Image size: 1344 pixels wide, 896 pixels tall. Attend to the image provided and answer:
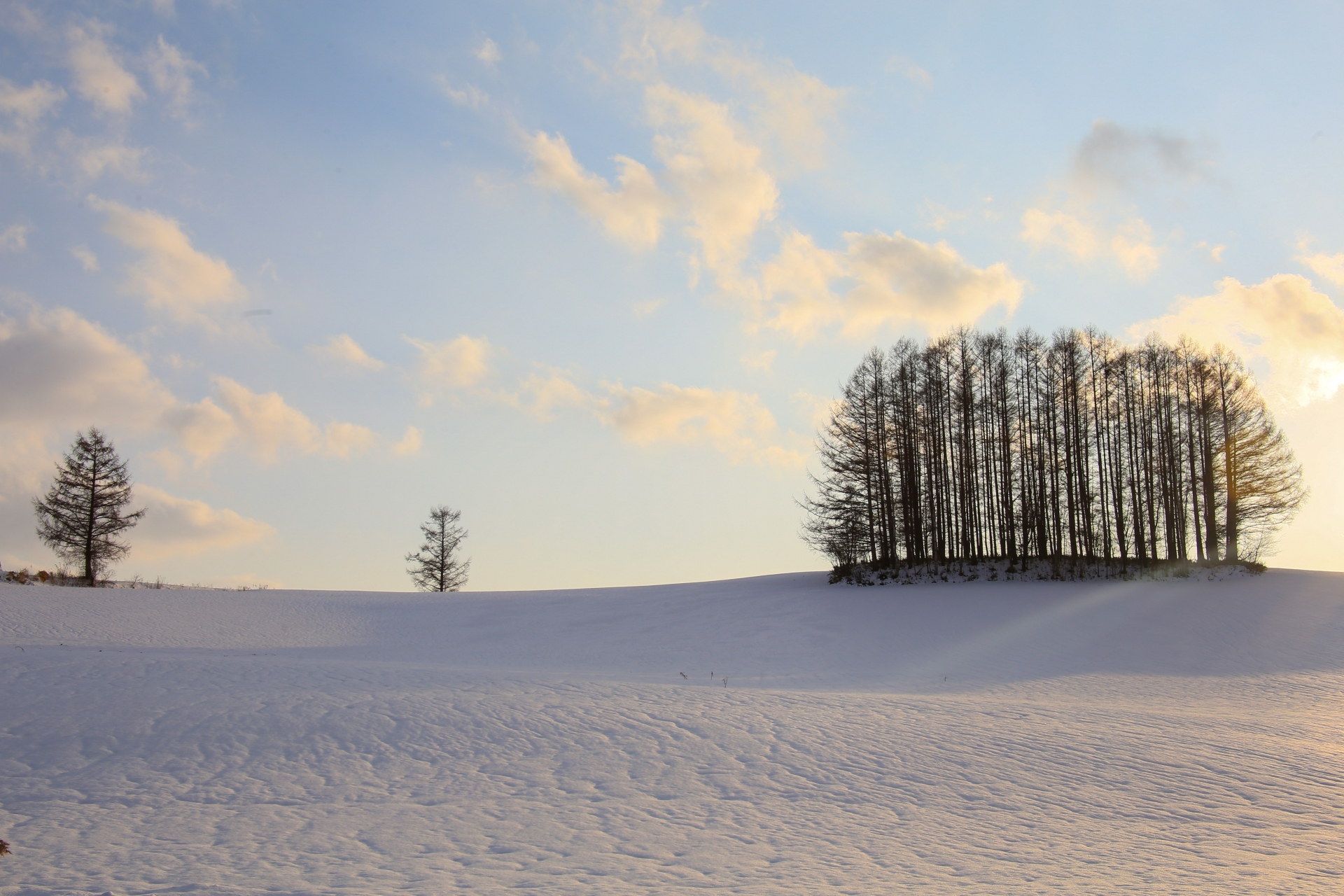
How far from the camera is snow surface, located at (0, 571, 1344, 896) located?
18.7 ft

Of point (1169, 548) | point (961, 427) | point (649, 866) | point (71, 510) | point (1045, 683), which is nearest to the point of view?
point (649, 866)

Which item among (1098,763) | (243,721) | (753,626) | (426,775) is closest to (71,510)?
(753,626)

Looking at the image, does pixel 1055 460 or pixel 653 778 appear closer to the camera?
pixel 653 778

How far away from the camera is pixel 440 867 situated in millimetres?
5777

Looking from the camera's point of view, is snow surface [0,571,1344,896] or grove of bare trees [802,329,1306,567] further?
grove of bare trees [802,329,1306,567]

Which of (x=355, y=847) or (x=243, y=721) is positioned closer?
(x=355, y=847)

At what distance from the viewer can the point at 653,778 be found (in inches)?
309

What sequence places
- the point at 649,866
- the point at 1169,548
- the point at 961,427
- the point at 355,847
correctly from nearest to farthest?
the point at 649,866 < the point at 355,847 < the point at 1169,548 < the point at 961,427

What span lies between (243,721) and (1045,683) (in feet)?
45.2

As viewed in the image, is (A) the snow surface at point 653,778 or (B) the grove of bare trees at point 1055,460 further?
(B) the grove of bare trees at point 1055,460

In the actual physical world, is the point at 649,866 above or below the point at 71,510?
below

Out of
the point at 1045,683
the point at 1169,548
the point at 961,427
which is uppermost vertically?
the point at 961,427

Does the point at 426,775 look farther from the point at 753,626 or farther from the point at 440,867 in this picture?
the point at 753,626

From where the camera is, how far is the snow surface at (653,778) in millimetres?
5711
